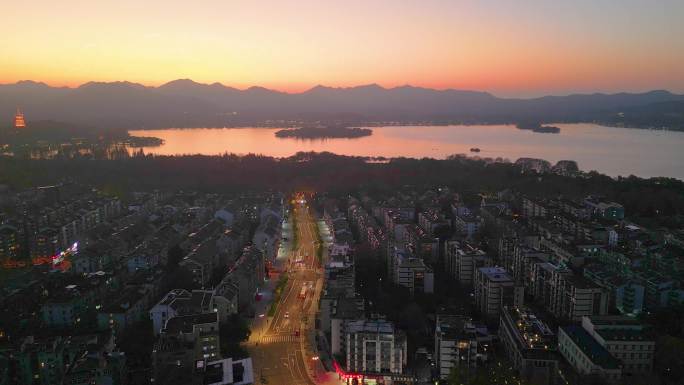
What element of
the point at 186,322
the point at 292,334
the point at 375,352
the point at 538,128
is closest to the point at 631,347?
the point at 375,352

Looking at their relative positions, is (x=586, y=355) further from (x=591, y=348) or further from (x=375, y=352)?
(x=375, y=352)

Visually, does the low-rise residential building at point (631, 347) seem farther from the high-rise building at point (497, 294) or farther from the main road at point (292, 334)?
the main road at point (292, 334)

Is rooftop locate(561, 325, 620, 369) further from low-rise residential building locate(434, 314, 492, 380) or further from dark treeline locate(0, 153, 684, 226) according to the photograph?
dark treeline locate(0, 153, 684, 226)

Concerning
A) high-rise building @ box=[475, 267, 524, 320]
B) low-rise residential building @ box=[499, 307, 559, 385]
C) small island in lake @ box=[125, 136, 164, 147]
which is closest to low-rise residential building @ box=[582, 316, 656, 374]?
low-rise residential building @ box=[499, 307, 559, 385]

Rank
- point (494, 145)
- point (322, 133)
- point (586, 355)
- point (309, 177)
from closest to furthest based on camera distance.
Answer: point (586, 355), point (309, 177), point (494, 145), point (322, 133)

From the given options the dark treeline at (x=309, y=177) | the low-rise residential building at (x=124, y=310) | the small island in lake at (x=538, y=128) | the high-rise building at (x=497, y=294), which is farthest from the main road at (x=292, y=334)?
the small island in lake at (x=538, y=128)

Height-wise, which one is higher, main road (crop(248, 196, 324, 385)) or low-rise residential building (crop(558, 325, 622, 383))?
low-rise residential building (crop(558, 325, 622, 383))

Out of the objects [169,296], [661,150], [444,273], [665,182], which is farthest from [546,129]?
[169,296]
